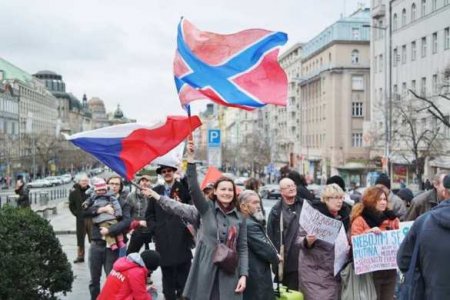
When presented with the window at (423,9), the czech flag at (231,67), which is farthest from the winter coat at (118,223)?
the window at (423,9)

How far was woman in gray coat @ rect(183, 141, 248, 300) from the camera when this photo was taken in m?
6.45

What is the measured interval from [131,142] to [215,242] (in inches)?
104

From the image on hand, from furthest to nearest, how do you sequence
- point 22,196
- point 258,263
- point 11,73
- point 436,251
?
point 11,73 → point 22,196 → point 258,263 → point 436,251

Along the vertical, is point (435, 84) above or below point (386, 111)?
above

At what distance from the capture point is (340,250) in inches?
295

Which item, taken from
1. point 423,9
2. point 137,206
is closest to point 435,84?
point 423,9

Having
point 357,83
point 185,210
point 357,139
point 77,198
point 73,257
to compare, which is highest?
point 357,83

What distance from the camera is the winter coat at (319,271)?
24.7ft

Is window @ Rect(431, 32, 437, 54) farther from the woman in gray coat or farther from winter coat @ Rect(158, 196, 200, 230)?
the woman in gray coat

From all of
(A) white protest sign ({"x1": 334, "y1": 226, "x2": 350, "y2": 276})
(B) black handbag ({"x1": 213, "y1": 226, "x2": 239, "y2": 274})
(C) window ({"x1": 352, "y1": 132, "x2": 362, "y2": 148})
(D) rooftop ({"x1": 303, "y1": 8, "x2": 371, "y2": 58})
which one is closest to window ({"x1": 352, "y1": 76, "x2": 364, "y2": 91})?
(D) rooftop ({"x1": 303, "y1": 8, "x2": 371, "y2": 58})

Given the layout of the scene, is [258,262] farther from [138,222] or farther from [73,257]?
[73,257]

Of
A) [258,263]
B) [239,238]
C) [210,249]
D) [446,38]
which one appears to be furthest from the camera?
[446,38]

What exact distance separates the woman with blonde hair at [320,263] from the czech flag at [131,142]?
6.86ft

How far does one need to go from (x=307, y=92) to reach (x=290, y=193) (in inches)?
3351
